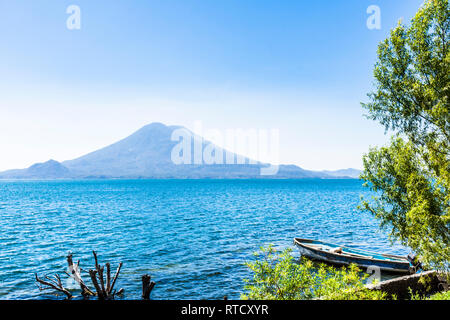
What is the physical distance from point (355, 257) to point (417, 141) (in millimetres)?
18091

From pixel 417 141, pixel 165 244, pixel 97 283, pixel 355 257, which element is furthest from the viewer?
pixel 165 244

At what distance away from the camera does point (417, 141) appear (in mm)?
15398

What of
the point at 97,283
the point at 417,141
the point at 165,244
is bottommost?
the point at 165,244

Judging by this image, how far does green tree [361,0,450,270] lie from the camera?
13.6 meters

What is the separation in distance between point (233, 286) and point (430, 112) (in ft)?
58.0

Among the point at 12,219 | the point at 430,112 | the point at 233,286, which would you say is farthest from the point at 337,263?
the point at 12,219

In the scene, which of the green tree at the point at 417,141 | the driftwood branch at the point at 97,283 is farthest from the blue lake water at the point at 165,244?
the green tree at the point at 417,141

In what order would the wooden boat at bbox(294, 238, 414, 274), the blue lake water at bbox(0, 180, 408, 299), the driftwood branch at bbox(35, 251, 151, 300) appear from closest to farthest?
the driftwood branch at bbox(35, 251, 151, 300) < the blue lake water at bbox(0, 180, 408, 299) < the wooden boat at bbox(294, 238, 414, 274)

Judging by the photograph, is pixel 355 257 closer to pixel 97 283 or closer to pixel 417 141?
pixel 417 141

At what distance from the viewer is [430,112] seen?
13812 mm

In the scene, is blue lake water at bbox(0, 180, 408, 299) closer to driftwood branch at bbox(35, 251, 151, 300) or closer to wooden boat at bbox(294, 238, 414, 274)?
driftwood branch at bbox(35, 251, 151, 300)

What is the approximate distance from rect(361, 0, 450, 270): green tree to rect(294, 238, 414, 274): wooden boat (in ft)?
44.9

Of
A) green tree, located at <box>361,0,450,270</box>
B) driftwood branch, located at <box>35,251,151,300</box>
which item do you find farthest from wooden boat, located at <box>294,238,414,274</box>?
driftwood branch, located at <box>35,251,151,300</box>

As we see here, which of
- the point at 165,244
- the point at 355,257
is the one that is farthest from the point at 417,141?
the point at 165,244
